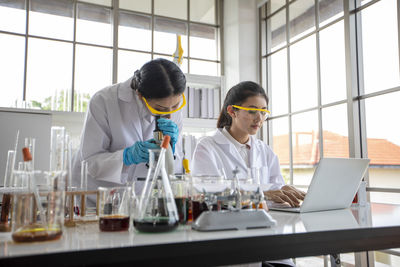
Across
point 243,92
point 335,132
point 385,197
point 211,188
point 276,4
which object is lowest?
point 385,197

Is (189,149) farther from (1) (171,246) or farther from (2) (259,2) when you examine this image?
(1) (171,246)

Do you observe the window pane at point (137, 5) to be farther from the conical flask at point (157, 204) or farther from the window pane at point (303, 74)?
the conical flask at point (157, 204)

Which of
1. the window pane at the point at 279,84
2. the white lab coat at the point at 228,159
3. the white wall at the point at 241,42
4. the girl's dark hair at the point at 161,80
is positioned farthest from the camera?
the white wall at the point at 241,42

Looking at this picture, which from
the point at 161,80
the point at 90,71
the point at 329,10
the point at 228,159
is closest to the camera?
the point at 161,80

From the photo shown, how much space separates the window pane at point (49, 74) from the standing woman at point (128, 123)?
6.80 ft

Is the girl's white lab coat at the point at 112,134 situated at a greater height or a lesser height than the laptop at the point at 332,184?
greater

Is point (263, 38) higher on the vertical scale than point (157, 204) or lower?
higher

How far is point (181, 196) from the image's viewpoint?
38.9 inches

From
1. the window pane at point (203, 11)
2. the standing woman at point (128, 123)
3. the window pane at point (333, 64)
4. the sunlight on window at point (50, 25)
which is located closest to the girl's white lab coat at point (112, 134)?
the standing woman at point (128, 123)

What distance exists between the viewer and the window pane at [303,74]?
11.9ft

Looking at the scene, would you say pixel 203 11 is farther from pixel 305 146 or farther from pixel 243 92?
pixel 243 92

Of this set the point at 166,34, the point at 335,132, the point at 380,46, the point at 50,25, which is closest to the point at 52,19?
the point at 50,25

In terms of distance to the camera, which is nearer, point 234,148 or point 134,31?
point 234,148

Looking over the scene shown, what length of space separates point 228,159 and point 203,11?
3039mm
